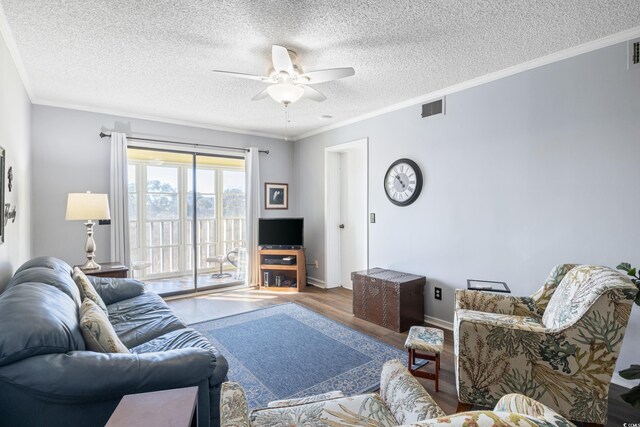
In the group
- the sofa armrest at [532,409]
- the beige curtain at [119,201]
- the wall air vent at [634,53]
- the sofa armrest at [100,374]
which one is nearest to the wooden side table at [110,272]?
the beige curtain at [119,201]

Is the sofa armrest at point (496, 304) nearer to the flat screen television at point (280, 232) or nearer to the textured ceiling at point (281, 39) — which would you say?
the textured ceiling at point (281, 39)

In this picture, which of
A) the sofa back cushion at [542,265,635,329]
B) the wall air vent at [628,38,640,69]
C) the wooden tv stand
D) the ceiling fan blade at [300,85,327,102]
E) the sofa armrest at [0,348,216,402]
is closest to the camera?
the sofa armrest at [0,348,216,402]

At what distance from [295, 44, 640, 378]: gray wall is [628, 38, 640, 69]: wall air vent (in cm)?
6

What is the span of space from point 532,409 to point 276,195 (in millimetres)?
5117

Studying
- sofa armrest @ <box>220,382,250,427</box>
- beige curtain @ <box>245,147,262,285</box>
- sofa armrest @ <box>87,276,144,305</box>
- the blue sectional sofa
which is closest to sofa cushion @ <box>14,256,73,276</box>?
sofa armrest @ <box>87,276,144,305</box>

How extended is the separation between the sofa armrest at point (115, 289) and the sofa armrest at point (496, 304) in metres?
2.90

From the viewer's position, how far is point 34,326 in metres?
1.25

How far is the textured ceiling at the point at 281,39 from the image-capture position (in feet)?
6.55

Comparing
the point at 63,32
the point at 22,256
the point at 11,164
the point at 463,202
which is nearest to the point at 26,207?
the point at 22,256

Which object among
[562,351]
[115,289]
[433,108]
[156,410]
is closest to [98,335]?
[156,410]

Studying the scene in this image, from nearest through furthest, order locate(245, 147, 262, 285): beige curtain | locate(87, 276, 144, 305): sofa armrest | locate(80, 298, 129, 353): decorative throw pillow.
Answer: locate(80, 298, 129, 353): decorative throw pillow < locate(87, 276, 144, 305): sofa armrest < locate(245, 147, 262, 285): beige curtain

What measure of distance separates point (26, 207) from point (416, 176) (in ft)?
13.8

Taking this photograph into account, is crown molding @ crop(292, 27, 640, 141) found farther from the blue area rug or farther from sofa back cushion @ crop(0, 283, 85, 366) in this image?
sofa back cushion @ crop(0, 283, 85, 366)

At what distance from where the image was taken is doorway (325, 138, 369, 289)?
4914 millimetres
